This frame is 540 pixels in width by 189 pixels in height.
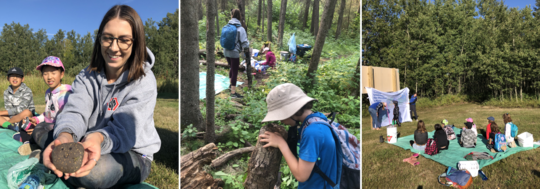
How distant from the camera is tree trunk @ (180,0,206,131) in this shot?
2.46 m

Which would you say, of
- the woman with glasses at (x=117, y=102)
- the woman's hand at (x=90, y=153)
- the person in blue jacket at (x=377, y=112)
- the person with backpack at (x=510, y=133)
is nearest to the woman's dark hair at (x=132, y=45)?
the woman with glasses at (x=117, y=102)

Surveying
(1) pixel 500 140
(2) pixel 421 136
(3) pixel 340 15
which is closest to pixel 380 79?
(2) pixel 421 136

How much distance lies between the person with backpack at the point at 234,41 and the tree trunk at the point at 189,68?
27 cm

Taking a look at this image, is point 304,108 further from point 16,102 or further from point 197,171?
point 16,102

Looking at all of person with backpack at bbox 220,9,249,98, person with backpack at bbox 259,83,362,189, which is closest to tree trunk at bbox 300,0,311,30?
person with backpack at bbox 220,9,249,98

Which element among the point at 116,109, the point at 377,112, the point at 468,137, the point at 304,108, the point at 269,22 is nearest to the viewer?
the point at 116,109

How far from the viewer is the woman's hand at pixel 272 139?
86.9 inches

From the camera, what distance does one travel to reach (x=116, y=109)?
1.66 m

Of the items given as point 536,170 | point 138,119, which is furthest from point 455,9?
point 138,119

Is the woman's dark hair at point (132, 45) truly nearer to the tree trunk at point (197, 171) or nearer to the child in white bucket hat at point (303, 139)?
the tree trunk at point (197, 171)

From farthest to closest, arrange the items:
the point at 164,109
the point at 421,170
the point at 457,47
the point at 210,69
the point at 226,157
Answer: the point at 457,47 → the point at 421,170 → the point at 164,109 → the point at 210,69 → the point at 226,157

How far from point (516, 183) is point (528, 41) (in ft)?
47.3

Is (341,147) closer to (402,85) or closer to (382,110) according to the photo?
(382,110)

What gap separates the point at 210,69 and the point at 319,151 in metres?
1.25
